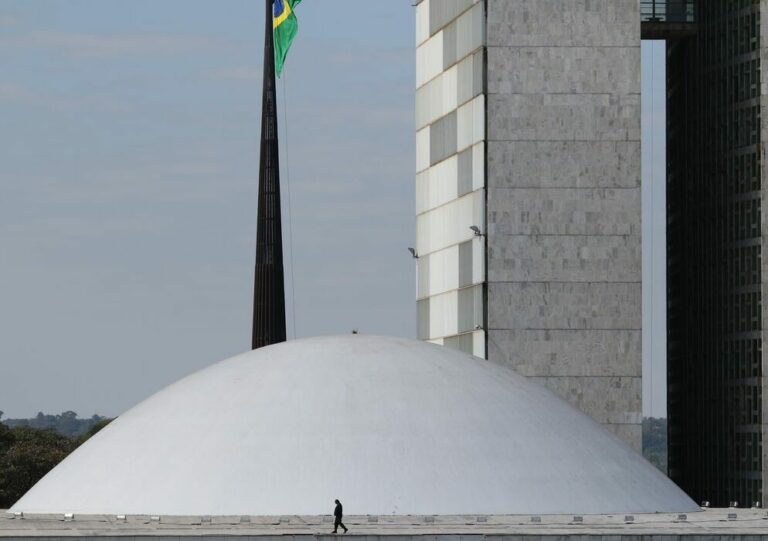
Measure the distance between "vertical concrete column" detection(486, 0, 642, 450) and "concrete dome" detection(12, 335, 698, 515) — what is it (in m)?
36.7

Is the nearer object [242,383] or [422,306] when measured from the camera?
[242,383]

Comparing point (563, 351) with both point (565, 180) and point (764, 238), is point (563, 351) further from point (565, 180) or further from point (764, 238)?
point (764, 238)

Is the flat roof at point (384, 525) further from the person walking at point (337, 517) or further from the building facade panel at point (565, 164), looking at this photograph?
the building facade panel at point (565, 164)

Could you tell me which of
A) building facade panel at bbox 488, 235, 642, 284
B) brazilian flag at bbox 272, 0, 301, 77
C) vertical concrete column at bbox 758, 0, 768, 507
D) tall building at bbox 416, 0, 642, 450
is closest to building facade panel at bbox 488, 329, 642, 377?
tall building at bbox 416, 0, 642, 450

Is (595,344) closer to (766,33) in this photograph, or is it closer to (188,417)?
(766,33)

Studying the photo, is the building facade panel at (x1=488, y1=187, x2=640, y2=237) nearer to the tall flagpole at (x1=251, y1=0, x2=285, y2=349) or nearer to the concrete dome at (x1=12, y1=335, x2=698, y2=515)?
the tall flagpole at (x1=251, y1=0, x2=285, y2=349)

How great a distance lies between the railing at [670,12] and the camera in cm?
13838

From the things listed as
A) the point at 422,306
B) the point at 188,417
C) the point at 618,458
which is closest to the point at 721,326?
the point at 422,306

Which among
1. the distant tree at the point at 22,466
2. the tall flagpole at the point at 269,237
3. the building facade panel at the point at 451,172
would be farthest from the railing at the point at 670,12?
the distant tree at the point at 22,466

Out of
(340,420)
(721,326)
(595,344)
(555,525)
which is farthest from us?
(721,326)

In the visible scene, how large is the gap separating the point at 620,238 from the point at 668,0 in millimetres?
22666

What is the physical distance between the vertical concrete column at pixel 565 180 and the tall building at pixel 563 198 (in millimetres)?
65

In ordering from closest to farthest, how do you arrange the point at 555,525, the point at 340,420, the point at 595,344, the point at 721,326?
the point at 555,525, the point at 340,420, the point at 595,344, the point at 721,326

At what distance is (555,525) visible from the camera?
6969 centimetres
